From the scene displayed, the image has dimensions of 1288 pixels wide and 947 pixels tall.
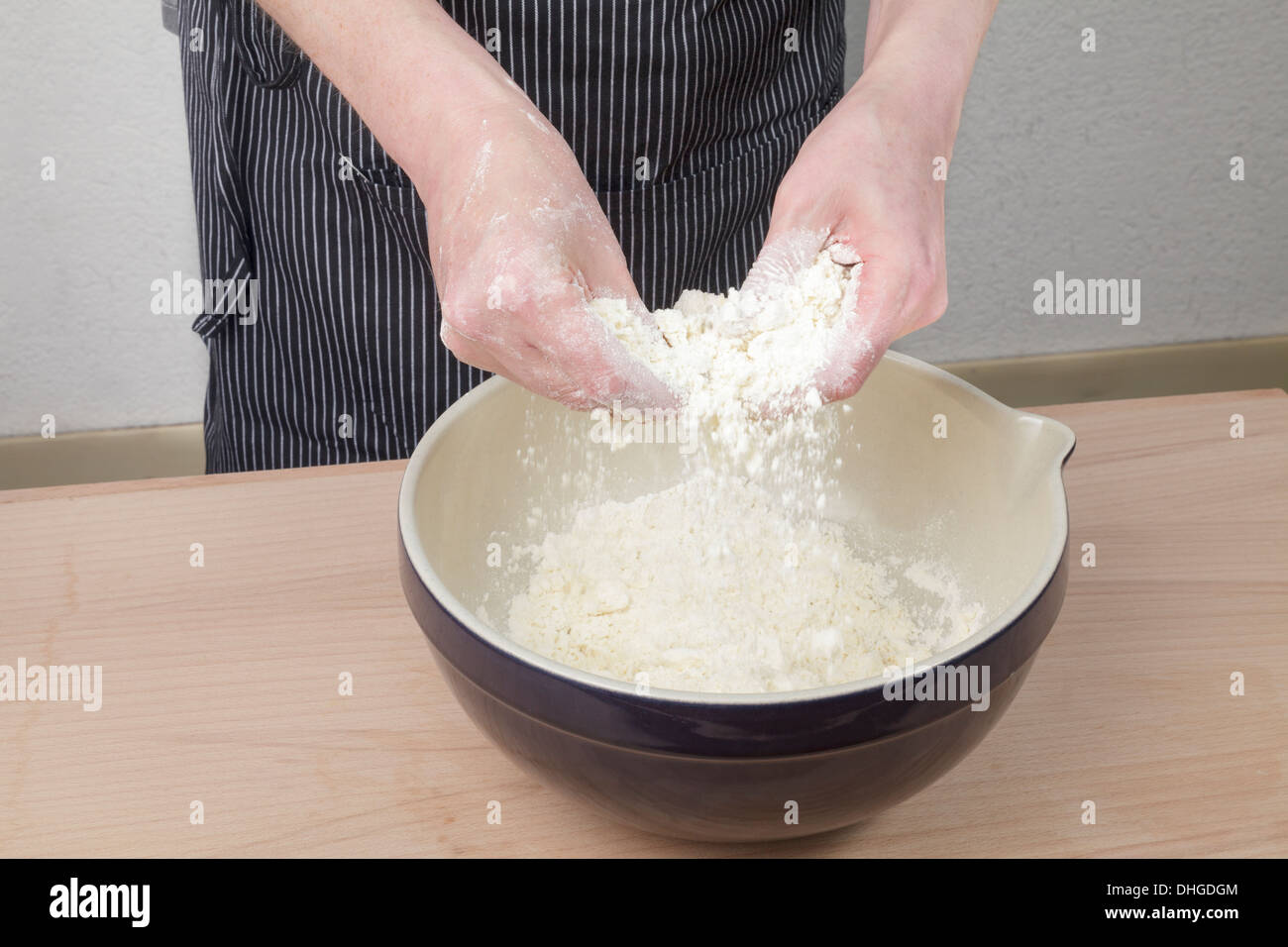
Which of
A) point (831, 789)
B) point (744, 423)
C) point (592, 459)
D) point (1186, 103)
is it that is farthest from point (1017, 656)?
point (1186, 103)

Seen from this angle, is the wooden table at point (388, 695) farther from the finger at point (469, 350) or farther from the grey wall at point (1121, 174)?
the grey wall at point (1121, 174)

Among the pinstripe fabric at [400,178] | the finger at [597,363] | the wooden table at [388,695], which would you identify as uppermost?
the pinstripe fabric at [400,178]

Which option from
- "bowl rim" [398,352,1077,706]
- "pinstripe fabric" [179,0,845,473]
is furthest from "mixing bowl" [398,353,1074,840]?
"pinstripe fabric" [179,0,845,473]

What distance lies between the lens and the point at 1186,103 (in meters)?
1.82

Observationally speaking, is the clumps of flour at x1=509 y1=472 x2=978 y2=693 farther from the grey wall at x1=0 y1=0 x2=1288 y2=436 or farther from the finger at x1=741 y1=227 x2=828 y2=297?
the grey wall at x1=0 y1=0 x2=1288 y2=436

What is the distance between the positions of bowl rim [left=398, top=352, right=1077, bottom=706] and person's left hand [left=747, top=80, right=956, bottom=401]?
86mm

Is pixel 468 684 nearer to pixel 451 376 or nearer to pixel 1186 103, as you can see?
pixel 451 376

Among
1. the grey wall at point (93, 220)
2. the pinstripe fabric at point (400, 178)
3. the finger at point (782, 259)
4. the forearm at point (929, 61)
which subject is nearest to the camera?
the finger at point (782, 259)

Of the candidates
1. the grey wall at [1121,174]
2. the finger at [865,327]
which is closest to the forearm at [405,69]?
the finger at [865,327]

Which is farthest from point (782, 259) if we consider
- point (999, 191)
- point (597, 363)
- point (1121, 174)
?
point (1121, 174)

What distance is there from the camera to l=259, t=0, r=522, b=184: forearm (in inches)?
29.1

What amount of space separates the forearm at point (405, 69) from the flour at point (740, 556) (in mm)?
160

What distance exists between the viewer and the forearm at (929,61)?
84 cm

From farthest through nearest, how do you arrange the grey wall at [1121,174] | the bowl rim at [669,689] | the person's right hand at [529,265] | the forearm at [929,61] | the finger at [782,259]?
the grey wall at [1121,174]
the forearm at [929,61]
the finger at [782,259]
the person's right hand at [529,265]
the bowl rim at [669,689]
